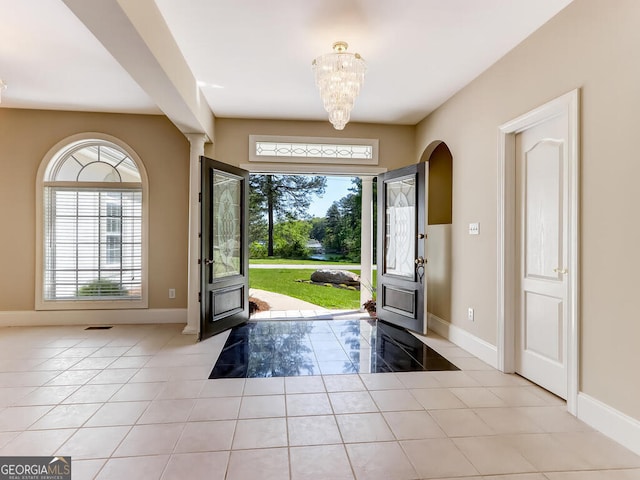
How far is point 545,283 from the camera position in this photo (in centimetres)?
283

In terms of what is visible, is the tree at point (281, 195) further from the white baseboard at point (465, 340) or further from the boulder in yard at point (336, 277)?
the white baseboard at point (465, 340)

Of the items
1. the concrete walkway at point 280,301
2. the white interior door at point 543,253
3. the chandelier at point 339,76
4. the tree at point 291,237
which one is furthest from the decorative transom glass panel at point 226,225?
the tree at point 291,237

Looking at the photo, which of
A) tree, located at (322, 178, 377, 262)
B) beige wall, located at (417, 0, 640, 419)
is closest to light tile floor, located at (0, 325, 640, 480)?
beige wall, located at (417, 0, 640, 419)

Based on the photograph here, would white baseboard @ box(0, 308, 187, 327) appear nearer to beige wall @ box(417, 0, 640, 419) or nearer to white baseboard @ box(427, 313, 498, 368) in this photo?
white baseboard @ box(427, 313, 498, 368)

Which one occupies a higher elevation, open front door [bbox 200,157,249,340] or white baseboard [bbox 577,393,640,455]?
open front door [bbox 200,157,249,340]

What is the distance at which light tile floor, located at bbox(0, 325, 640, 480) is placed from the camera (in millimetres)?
1858

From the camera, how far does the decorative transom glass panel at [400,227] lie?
4504 mm

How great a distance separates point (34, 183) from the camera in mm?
4676

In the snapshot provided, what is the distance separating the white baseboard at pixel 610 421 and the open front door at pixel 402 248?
6.63 feet

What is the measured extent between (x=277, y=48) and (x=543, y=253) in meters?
2.81

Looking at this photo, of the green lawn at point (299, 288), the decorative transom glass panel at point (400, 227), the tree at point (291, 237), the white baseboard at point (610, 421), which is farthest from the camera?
the tree at point (291, 237)

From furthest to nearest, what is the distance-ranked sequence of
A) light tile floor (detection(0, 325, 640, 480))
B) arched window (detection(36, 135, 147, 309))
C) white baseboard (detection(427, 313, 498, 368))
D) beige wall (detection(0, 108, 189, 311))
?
arched window (detection(36, 135, 147, 309)) → beige wall (detection(0, 108, 189, 311)) → white baseboard (detection(427, 313, 498, 368)) → light tile floor (detection(0, 325, 640, 480))

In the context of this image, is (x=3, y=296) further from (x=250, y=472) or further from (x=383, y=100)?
(x=383, y=100)

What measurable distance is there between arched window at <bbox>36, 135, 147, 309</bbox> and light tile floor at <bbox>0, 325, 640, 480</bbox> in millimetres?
1532
